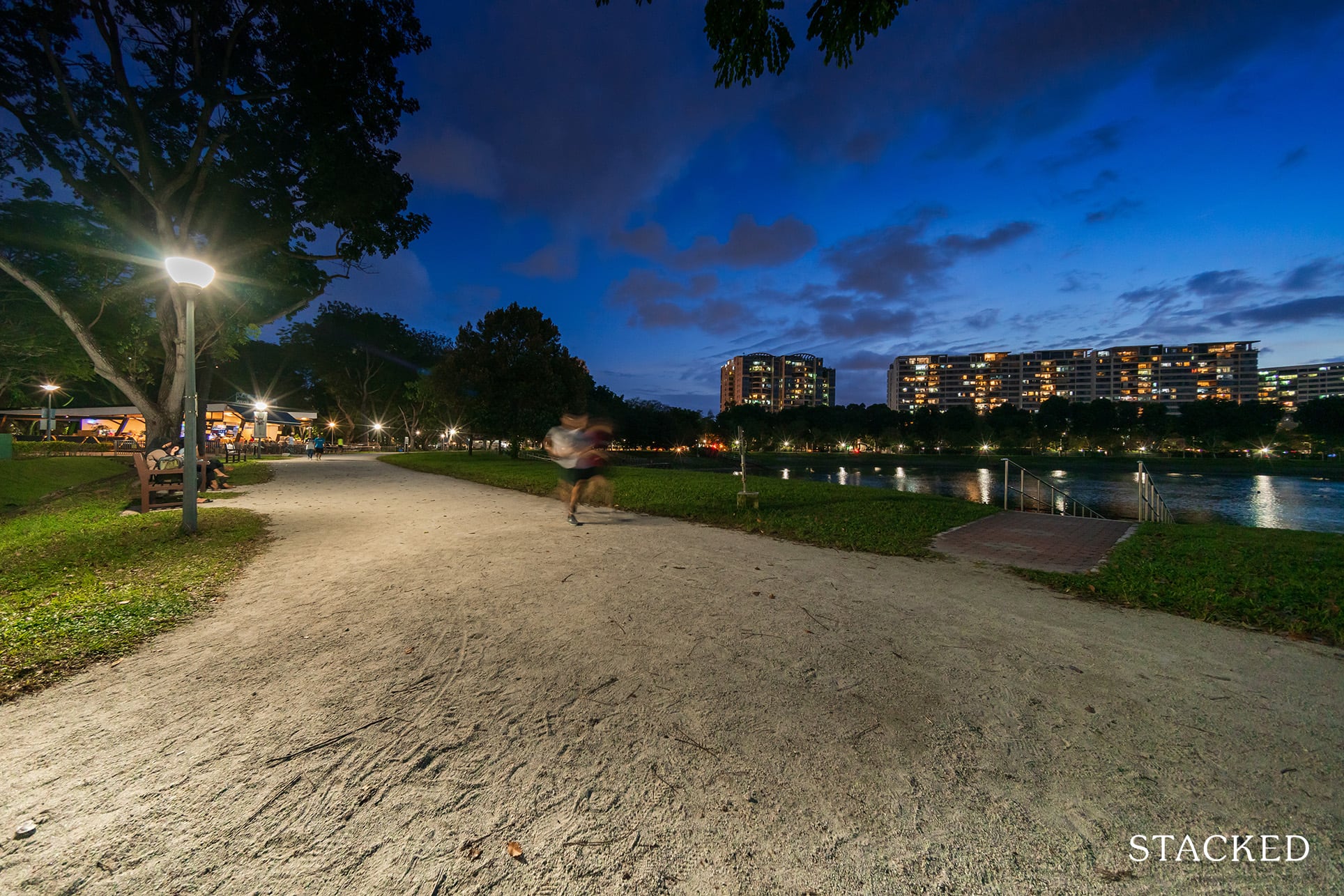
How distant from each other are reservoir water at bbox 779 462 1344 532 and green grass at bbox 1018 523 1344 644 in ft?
33.8

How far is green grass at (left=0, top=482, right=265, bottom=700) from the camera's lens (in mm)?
3395

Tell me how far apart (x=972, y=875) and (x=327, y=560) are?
7.06m

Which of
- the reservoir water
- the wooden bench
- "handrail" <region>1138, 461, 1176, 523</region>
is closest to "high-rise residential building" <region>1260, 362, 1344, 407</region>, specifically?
the reservoir water

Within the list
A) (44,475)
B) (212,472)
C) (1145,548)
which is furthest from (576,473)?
(44,475)

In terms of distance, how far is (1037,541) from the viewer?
7.62 metres

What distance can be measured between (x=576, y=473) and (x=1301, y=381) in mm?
277193

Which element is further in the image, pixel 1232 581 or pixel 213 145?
pixel 213 145

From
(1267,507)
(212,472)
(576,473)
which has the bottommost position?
(1267,507)

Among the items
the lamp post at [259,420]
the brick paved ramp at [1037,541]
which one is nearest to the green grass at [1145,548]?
the brick paved ramp at [1037,541]

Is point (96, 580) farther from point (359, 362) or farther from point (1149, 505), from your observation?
point (359, 362)

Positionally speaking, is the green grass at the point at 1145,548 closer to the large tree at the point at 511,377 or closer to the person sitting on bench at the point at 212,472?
the person sitting on bench at the point at 212,472

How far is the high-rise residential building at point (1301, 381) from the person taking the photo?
162 m

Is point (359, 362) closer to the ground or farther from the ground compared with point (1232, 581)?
farther from the ground

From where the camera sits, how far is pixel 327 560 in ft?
20.0
